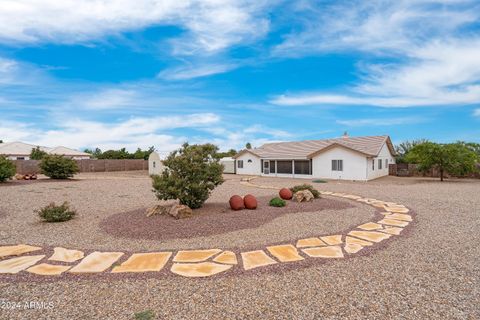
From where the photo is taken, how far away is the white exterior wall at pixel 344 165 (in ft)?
68.5

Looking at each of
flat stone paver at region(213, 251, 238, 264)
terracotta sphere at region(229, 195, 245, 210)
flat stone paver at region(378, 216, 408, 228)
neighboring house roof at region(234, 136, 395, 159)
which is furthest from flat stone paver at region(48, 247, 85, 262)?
neighboring house roof at region(234, 136, 395, 159)

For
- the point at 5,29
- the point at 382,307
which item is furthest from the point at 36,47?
the point at 382,307

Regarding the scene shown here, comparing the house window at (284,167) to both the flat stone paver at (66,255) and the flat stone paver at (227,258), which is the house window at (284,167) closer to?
the flat stone paver at (227,258)

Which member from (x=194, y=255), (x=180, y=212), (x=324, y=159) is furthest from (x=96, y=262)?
(x=324, y=159)

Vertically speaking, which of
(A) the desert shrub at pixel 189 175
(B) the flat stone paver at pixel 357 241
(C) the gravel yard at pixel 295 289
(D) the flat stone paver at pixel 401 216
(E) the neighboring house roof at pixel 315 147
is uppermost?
(E) the neighboring house roof at pixel 315 147

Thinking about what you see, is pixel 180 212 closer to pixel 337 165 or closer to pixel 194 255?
pixel 194 255

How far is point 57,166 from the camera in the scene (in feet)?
62.8

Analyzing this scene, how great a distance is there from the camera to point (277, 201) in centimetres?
877

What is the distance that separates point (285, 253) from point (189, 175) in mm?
4095

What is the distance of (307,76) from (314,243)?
12250 mm

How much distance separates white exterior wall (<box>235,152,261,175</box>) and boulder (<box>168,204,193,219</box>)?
21966 millimetres

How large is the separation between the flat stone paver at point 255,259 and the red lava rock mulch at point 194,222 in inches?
58.8

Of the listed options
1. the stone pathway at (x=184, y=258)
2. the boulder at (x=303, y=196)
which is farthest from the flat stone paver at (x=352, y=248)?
the boulder at (x=303, y=196)

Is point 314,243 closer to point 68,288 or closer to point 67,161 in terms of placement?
point 68,288
